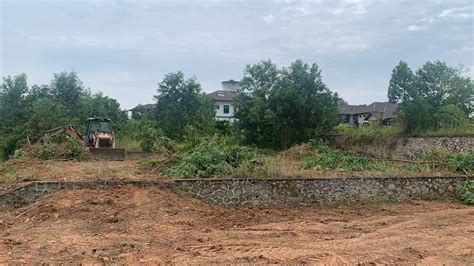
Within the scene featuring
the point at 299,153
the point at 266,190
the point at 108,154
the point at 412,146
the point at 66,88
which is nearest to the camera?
the point at 266,190

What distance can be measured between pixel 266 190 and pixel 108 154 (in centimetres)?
997

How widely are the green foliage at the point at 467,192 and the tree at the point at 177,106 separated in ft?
66.9

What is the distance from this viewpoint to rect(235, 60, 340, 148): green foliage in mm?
25547

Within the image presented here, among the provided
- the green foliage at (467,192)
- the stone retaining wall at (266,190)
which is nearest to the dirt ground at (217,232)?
the stone retaining wall at (266,190)

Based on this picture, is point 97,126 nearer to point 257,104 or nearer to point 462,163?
point 257,104

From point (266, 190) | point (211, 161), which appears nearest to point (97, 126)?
point (211, 161)

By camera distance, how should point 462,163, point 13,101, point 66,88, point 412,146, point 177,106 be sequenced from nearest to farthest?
point 462,163 < point 412,146 < point 177,106 < point 13,101 < point 66,88

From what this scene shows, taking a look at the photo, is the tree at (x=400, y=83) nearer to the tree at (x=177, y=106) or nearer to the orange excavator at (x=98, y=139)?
the tree at (x=177, y=106)

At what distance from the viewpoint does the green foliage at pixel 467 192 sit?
11355 mm

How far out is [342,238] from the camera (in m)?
Result: 7.66

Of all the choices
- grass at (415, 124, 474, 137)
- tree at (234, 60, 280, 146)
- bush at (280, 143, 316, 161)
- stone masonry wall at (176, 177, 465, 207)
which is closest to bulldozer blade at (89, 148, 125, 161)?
bush at (280, 143, 316, 161)

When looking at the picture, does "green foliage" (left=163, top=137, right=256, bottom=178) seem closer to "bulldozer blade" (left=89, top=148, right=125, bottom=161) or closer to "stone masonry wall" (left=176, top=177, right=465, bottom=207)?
"stone masonry wall" (left=176, top=177, right=465, bottom=207)

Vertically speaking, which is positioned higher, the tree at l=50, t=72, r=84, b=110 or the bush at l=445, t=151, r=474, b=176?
the tree at l=50, t=72, r=84, b=110

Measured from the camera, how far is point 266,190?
10609 millimetres
